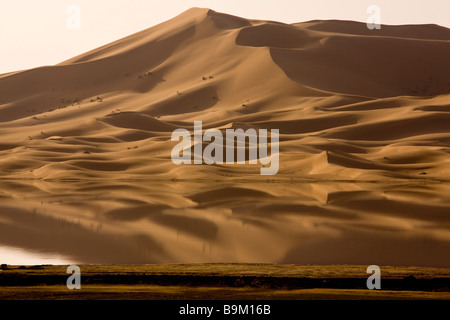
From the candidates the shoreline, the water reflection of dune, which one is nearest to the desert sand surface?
the water reflection of dune

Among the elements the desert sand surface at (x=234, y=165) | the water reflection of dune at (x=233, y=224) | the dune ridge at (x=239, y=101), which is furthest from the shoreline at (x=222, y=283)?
the dune ridge at (x=239, y=101)

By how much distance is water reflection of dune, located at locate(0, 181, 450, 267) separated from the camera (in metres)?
20.4

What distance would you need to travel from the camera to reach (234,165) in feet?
181

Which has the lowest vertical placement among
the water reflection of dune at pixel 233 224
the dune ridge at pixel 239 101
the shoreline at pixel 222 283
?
the shoreline at pixel 222 283

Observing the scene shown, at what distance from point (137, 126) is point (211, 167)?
28706 mm

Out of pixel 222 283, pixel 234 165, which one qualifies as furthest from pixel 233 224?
pixel 234 165

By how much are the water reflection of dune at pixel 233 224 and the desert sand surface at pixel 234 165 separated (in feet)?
0.27

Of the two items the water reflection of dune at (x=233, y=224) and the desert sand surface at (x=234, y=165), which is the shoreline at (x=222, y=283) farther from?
the water reflection of dune at (x=233, y=224)

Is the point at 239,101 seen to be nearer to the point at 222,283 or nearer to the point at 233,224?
the point at 233,224

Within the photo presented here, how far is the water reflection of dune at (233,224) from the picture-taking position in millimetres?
20391

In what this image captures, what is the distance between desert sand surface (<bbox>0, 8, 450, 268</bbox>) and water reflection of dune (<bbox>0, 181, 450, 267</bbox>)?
8 centimetres

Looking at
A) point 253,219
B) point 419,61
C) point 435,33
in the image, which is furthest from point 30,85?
point 253,219

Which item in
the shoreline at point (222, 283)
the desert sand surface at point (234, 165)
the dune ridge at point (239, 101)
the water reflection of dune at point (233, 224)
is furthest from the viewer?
the dune ridge at point (239, 101)

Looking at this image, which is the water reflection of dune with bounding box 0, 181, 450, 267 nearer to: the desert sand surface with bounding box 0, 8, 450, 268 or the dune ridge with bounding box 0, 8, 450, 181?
the desert sand surface with bounding box 0, 8, 450, 268
